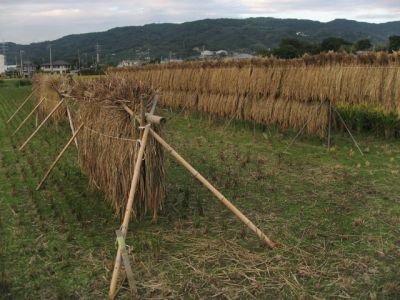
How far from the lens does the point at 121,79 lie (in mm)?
5965

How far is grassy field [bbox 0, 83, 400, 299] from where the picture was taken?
13.3 feet

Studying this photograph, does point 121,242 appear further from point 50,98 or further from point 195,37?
point 195,37

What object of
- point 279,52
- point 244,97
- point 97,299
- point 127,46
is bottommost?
point 97,299

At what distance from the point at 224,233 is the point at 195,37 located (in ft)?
433

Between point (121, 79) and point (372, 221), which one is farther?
point (121, 79)

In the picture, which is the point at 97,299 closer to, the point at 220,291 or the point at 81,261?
the point at 81,261

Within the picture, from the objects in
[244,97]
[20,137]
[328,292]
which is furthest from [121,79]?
[244,97]

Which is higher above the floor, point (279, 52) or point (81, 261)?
point (279, 52)

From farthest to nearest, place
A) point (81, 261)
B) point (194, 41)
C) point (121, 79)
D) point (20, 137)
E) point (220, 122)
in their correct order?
point (194, 41)
point (220, 122)
point (20, 137)
point (121, 79)
point (81, 261)

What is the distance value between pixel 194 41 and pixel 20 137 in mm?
118926

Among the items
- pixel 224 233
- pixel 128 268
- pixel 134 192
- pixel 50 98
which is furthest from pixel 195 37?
pixel 128 268

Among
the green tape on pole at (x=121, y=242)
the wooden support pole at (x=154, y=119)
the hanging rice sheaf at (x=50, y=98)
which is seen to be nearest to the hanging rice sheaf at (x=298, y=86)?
the wooden support pole at (x=154, y=119)

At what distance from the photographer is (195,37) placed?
132250 mm

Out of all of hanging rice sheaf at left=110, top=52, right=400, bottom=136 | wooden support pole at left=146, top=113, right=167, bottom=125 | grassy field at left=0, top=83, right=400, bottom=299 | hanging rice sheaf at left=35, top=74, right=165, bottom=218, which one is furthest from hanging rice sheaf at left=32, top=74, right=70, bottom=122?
wooden support pole at left=146, top=113, right=167, bottom=125
